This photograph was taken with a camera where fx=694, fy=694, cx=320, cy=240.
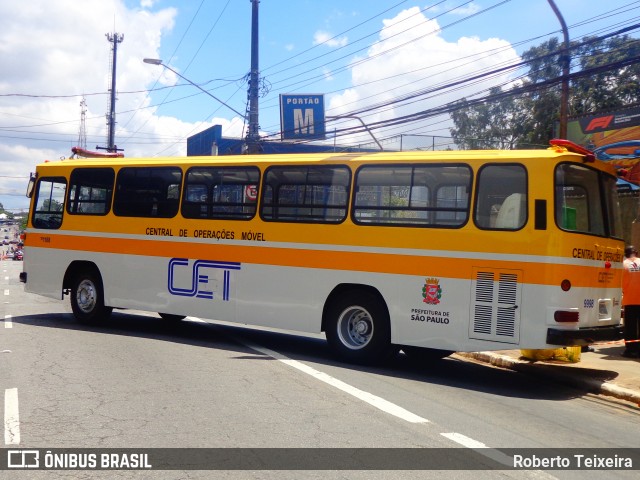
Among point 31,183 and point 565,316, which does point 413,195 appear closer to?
point 565,316

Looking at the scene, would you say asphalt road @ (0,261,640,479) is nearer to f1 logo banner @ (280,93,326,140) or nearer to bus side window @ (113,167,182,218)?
bus side window @ (113,167,182,218)

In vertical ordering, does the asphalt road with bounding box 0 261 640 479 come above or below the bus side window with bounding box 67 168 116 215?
below

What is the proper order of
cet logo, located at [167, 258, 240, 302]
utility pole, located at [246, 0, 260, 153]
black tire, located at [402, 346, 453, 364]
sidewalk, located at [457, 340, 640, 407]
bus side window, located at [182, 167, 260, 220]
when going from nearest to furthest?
sidewalk, located at [457, 340, 640, 407], black tire, located at [402, 346, 453, 364], bus side window, located at [182, 167, 260, 220], cet logo, located at [167, 258, 240, 302], utility pole, located at [246, 0, 260, 153]

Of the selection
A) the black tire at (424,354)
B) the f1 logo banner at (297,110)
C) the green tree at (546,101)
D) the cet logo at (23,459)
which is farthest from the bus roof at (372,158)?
the f1 logo banner at (297,110)

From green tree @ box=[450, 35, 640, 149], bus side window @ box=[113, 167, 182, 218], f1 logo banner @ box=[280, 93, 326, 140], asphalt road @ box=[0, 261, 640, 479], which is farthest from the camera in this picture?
f1 logo banner @ box=[280, 93, 326, 140]

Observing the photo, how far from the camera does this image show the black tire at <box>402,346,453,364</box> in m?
11.2

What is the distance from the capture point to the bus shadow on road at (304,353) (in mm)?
9430

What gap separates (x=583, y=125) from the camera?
69.8 ft

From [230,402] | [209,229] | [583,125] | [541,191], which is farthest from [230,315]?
[583,125]

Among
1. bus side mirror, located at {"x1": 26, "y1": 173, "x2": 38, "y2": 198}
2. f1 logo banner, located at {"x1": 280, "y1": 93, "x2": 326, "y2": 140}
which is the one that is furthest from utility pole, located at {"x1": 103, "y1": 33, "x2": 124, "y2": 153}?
bus side mirror, located at {"x1": 26, "y1": 173, "x2": 38, "y2": 198}

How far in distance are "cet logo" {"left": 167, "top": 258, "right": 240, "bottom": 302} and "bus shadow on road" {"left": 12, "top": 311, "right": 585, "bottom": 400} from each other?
87 cm

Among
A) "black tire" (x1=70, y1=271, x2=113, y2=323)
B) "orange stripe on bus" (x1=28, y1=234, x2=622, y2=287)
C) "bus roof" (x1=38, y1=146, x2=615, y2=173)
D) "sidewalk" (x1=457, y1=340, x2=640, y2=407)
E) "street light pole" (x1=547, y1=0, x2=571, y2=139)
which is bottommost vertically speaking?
"sidewalk" (x1=457, y1=340, x2=640, y2=407)

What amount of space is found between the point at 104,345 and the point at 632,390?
787cm

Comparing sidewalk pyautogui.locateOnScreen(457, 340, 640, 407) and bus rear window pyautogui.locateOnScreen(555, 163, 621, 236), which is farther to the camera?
sidewalk pyautogui.locateOnScreen(457, 340, 640, 407)
